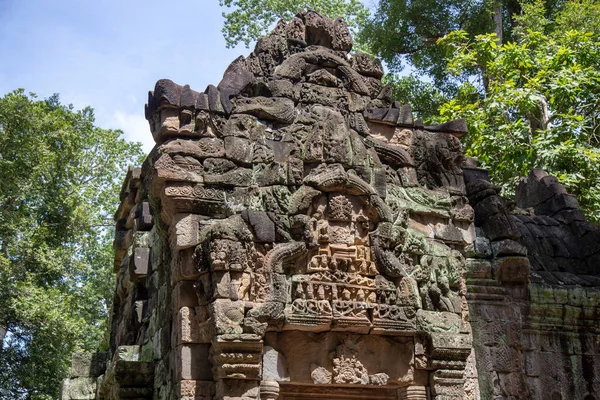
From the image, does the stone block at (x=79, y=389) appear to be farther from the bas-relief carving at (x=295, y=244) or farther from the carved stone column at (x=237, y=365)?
the carved stone column at (x=237, y=365)

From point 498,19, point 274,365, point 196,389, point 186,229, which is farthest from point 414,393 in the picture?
point 498,19

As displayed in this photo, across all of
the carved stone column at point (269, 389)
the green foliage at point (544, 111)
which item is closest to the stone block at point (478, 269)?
the carved stone column at point (269, 389)

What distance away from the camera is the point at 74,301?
60.1 feet

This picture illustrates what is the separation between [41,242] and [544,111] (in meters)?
11.6

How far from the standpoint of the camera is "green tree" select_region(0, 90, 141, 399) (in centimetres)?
1688

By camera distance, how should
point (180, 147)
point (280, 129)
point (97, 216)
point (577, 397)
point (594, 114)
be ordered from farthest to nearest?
point (97, 216)
point (594, 114)
point (577, 397)
point (280, 129)
point (180, 147)

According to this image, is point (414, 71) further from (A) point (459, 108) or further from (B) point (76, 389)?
(B) point (76, 389)

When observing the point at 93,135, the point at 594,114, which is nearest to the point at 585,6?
the point at 594,114

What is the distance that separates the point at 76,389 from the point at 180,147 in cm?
444

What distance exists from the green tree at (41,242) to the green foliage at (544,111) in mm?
9340

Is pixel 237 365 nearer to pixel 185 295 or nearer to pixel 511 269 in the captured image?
pixel 185 295

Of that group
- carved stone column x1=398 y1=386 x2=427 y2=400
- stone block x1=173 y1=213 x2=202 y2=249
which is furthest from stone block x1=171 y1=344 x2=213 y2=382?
carved stone column x1=398 y1=386 x2=427 y2=400

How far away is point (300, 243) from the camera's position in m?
6.45

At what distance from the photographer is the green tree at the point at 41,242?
55.4 feet
